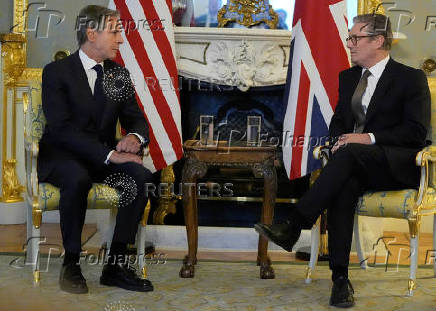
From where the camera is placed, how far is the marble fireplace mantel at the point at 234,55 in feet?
14.2

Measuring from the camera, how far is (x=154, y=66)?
3920 millimetres

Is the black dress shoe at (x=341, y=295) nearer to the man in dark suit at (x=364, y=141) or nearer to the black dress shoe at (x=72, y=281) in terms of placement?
the man in dark suit at (x=364, y=141)

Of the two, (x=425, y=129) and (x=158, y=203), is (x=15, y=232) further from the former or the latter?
(x=425, y=129)

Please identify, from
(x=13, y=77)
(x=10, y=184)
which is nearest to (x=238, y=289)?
(x=10, y=184)

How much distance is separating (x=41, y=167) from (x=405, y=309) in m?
1.83

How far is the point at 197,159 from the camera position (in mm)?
3180

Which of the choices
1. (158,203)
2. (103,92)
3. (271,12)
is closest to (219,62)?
(271,12)

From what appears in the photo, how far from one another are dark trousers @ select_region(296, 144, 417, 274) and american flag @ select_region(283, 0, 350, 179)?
1.04m

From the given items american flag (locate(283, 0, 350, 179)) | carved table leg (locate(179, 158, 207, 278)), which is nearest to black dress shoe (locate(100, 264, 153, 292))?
carved table leg (locate(179, 158, 207, 278))

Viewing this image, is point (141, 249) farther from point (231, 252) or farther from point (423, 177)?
point (423, 177)

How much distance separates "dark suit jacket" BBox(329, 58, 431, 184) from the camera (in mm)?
2793

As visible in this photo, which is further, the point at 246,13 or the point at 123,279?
the point at 246,13

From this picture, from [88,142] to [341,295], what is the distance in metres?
1.40

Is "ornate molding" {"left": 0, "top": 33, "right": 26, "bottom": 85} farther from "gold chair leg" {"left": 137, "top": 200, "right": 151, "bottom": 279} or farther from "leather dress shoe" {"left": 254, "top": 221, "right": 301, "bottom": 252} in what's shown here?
"leather dress shoe" {"left": 254, "top": 221, "right": 301, "bottom": 252}
